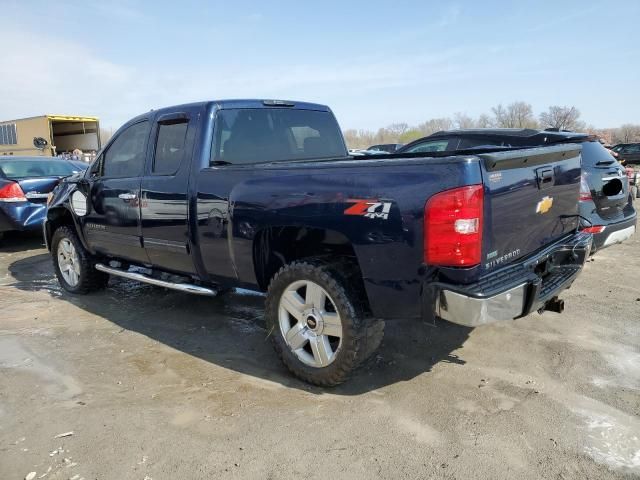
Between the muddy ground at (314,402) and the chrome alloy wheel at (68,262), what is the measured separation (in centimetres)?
82

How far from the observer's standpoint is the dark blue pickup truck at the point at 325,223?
267 centimetres

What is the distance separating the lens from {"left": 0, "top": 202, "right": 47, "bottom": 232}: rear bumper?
302 inches

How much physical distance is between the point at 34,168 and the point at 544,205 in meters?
8.46

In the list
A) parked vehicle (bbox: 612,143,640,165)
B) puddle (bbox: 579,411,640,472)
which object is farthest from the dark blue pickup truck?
parked vehicle (bbox: 612,143,640,165)

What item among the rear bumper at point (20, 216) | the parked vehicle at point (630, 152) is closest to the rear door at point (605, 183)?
the rear bumper at point (20, 216)

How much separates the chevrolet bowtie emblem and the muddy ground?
1.14 m

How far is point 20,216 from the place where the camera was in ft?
25.2

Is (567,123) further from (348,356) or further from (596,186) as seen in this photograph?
(348,356)

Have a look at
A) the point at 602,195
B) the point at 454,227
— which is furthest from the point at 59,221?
the point at 602,195

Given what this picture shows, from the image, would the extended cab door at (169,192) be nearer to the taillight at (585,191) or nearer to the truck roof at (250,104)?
the truck roof at (250,104)

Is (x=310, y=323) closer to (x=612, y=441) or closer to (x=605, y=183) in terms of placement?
(x=612, y=441)

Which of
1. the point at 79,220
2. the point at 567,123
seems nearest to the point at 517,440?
the point at 79,220

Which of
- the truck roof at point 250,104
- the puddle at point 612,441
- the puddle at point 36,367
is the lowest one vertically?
the puddle at point 612,441

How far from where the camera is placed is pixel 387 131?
238 ft
